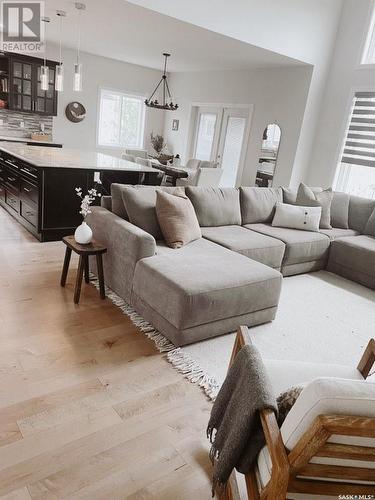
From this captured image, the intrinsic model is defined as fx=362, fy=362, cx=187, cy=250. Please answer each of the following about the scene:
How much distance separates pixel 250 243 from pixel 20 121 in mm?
5926

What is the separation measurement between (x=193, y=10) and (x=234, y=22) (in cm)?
62

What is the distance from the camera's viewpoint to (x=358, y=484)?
0.96 meters

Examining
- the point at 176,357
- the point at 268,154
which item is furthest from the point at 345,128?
the point at 176,357

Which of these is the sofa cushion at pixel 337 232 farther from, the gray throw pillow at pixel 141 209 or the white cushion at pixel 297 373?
the white cushion at pixel 297 373

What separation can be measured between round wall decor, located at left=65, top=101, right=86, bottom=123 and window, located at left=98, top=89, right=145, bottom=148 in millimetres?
510

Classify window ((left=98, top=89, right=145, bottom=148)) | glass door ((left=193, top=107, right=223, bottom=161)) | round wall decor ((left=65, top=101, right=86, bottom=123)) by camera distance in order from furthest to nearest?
window ((left=98, top=89, right=145, bottom=148))
glass door ((left=193, top=107, right=223, bottom=161))
round wall decor ((left=65, top=101, right=86, bottom=123))

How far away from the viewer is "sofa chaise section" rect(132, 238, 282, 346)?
87.3 inches

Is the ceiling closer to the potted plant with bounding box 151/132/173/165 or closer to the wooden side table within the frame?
the potted plant with bounding box 151/132/173/165

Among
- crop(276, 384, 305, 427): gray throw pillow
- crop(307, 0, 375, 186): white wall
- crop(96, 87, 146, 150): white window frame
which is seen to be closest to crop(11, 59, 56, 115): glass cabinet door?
crop(96, 87, 146, 150): white window frame

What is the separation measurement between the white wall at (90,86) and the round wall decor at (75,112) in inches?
2.8

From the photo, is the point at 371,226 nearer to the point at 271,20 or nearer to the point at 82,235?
the point at 271,20

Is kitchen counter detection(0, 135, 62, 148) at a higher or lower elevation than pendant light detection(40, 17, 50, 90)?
lower

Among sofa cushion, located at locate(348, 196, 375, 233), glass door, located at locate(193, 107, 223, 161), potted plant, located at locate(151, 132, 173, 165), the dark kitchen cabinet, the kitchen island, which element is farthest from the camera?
potted plant, located at locate(151, 132, 173, 165)

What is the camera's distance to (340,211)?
461 cm
